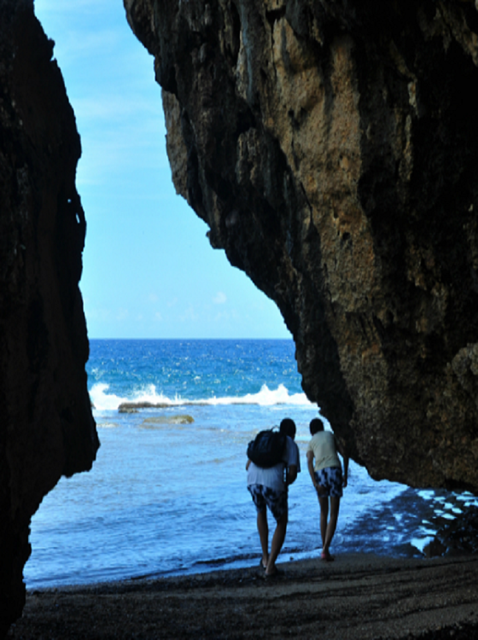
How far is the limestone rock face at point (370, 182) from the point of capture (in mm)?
5879

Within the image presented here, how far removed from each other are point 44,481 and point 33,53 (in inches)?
175

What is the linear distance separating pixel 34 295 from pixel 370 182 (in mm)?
3652

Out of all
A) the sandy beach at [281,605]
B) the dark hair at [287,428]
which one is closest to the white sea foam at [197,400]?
the dark hair at [287,428]

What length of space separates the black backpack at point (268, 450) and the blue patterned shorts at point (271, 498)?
262 mm

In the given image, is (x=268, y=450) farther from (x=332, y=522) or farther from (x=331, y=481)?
(x=332, y=522)

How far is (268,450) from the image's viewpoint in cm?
719

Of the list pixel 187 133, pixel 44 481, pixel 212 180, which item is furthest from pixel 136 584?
pixel 187 133

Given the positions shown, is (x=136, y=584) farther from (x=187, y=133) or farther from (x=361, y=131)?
(x=187, y=133)

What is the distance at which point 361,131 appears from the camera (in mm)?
6504

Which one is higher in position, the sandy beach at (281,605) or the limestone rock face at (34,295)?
the limestone rock face at (34,295)

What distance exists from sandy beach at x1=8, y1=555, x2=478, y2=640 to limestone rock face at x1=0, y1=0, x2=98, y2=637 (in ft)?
3.44

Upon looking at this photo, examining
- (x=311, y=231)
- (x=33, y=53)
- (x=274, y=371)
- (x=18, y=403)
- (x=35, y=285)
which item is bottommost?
(x=274, y=371)

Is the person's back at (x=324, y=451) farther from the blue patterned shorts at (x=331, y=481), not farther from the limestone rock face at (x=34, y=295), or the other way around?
the limestone rock face at (x=34, y=295)

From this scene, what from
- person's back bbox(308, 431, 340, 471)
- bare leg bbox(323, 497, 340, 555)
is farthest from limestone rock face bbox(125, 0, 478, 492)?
bare leg bbox(323, 497, 340, 555)
